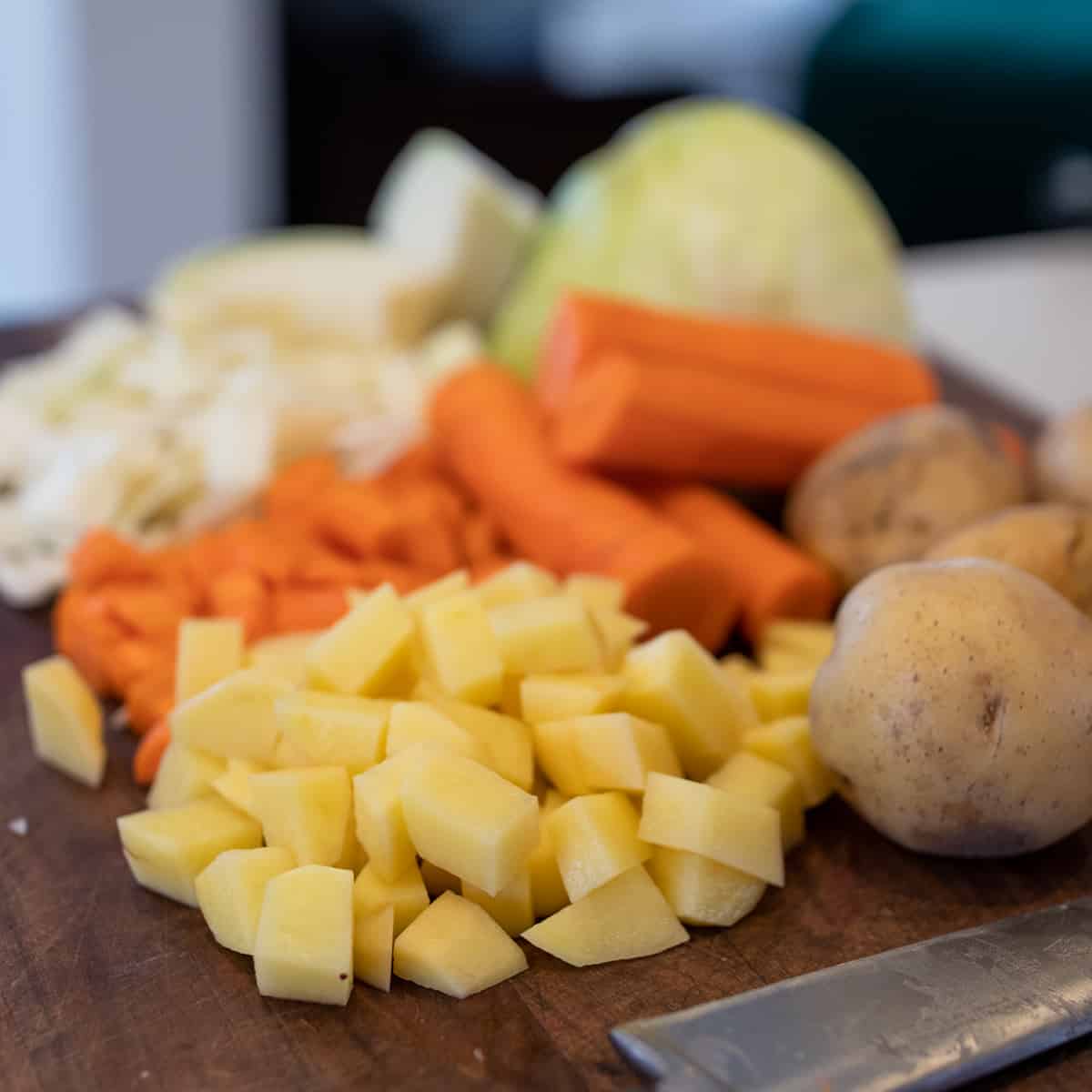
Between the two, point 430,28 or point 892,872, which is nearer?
point 892,872

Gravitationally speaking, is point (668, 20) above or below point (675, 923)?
above

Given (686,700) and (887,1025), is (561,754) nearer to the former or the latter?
(686,700)

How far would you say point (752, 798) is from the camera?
1385 mm

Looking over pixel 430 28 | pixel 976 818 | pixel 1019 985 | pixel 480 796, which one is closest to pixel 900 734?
pixel 976 818

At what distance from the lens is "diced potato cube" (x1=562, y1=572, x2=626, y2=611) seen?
5.40ft

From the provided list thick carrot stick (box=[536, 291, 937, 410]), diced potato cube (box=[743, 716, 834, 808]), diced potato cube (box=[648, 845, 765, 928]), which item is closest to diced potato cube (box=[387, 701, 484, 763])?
diced potato cube (box=[648, 845, 765, 928])

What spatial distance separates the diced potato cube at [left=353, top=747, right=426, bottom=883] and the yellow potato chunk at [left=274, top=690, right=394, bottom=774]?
0.04 m

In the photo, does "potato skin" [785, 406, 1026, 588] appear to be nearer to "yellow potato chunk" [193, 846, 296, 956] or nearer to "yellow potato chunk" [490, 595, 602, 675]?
"yellow potato chunk" [490, 595, 602, 675]

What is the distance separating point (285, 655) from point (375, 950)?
43 centimetres

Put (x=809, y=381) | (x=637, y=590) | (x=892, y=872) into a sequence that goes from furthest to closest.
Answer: (x=809, y=381), (x=637, y=590), (x=892, y=872)

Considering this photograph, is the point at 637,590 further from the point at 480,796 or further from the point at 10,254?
the point at 10,254

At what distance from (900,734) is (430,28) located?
4171mm

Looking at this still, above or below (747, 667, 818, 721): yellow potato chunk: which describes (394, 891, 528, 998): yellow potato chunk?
below

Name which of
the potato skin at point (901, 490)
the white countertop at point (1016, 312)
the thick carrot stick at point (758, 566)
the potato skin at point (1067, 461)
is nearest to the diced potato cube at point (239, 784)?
the thick carrot stick at point (758, 566)
